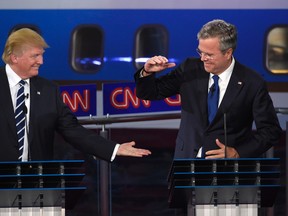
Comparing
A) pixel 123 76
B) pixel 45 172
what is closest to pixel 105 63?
pixel 123 76

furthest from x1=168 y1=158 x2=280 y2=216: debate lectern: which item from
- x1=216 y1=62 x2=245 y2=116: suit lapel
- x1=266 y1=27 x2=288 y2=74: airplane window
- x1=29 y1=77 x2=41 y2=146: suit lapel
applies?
x1=266 y1=27 x2=288 y2=74: airplane window

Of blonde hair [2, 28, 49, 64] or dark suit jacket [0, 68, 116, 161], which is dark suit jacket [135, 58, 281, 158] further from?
blonde hair [2, 28, 49, 64]

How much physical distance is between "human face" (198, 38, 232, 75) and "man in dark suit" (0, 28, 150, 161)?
649mm

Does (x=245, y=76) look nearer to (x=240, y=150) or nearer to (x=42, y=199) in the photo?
(x=240, y=150)

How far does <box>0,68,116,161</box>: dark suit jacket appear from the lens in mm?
5730

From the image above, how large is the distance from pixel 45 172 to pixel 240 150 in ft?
4.30

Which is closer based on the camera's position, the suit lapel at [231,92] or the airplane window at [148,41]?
the suit lapel at [231,92]

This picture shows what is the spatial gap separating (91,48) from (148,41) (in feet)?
2.36

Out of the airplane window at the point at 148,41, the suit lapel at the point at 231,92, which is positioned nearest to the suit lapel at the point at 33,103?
the suit lapel at the point at 231,92

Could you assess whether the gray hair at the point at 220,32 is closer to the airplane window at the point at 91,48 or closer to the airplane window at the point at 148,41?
the airplane window at the point at 148,41

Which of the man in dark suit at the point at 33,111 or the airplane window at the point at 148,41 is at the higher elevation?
the airplane window at the point at 148,41

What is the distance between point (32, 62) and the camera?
5.73 m

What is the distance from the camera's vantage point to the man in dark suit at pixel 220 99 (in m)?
5.73

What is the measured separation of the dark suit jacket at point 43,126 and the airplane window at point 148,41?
5376mm
